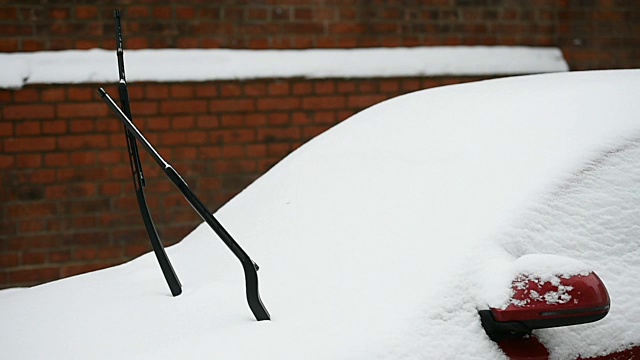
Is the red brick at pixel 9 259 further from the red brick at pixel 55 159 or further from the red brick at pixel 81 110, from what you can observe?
the red brick at pixel 81 110

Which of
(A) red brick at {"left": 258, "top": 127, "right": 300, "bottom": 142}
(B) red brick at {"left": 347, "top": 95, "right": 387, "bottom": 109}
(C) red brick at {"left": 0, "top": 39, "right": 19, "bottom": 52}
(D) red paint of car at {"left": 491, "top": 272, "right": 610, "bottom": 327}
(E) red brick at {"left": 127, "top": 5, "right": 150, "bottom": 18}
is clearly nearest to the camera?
(D) red paint of car at {"left": 491, "top": 272, "right": 610, "bottom": 327}

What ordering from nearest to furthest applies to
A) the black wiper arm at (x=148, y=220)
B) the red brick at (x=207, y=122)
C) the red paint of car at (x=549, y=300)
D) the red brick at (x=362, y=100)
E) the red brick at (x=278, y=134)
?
the red paint of car at (x=549, y=300)
the black wiper arm at (x=148, y=220)
the red brick at (x=207, y=122)
the red brick at (x=278, y=134)
the red brick at (x=362, y=100)

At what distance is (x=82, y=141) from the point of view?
526cm

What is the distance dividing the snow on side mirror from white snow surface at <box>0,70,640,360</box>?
0.08 feet

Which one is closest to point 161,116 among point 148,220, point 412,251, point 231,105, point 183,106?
point 183,106

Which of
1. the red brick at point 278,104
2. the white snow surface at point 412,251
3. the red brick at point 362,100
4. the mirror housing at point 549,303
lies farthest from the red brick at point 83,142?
the mirror housing at point 549,303

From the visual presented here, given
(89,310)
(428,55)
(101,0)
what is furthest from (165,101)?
(89,310)

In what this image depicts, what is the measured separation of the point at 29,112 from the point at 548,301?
13.3 ft

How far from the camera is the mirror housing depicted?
72.8 inches

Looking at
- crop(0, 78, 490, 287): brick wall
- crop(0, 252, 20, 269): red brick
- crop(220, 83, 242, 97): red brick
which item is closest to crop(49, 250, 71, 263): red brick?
crop(0, 78, 490, 287): brick wall

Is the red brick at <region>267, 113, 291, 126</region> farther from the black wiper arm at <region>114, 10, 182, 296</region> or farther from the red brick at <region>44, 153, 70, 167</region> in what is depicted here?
the black wiper arm at <region>114, 10, 182, 296</region>

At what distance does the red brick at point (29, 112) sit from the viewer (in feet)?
16.9

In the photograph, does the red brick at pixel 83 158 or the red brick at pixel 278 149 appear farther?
the red brick at pixel 278 149

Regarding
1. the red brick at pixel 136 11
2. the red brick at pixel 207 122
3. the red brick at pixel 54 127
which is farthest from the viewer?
the red brick at pixel 207 122
